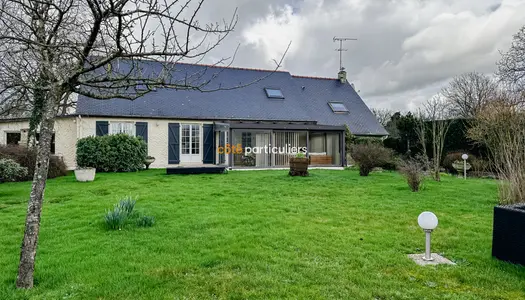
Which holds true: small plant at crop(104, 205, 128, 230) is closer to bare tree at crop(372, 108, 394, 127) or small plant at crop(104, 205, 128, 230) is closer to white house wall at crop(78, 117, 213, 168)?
white house wall at crop(78, 117, 213, 168)

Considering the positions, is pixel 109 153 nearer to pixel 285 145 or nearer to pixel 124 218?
pixel 285 145

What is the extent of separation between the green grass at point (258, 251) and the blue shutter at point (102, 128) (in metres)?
9.03

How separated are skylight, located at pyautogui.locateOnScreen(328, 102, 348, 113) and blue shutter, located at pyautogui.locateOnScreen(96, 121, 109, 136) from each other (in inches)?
565

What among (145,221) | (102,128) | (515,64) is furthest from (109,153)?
(515,64)

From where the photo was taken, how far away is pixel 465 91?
31844 mm

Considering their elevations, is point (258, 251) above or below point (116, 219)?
below

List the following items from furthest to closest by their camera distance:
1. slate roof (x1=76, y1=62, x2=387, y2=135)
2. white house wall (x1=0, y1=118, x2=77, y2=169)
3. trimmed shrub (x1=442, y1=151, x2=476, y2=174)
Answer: slate roof (x1=76, y1=62, x2=387, y2=135)
trimmed shrub (x1=442, y1=151, x2=476, y2=174)
white house wall (x1=0, y1=118, x2=77, y2=169)

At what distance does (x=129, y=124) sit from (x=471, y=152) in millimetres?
18554

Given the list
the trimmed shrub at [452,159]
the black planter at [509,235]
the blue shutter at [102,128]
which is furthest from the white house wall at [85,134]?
the black planter at [509,235]

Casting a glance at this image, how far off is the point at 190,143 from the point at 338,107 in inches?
430

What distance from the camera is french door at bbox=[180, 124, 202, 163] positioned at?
1892 centimetres

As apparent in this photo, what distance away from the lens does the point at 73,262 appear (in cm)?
410

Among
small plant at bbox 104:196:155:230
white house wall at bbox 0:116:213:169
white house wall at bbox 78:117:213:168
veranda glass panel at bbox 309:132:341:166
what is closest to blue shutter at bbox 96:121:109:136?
white house wall at bbox 0:116:213:169

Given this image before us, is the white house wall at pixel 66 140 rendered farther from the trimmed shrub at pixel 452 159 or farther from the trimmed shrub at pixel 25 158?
the trimmed shrub at pixel 452 159
